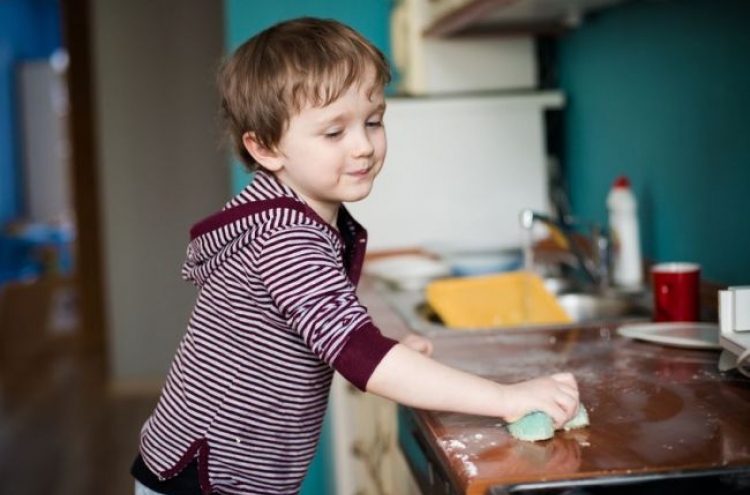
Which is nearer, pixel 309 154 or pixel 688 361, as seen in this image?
pixel 309 154

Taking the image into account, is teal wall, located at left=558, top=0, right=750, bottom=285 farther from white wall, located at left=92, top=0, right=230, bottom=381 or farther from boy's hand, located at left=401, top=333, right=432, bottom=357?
white wall, located at left=92, top=0, right=230, bottom=381

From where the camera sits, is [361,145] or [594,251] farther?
[594,251]

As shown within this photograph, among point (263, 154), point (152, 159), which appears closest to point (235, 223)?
point (263, 154)

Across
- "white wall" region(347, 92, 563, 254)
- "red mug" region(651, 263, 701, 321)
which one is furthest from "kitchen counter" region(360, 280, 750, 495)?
"white wall" region(347, 92, 563, 254)

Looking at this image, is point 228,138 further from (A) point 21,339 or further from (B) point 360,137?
(A) point 21,339

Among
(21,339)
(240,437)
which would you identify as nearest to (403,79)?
(240,437)

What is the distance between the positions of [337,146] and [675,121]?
1.14 meters

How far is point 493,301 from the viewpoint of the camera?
2279 millimetres

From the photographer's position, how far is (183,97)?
5609 mm

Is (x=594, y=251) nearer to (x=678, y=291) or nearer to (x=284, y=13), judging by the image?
(x=678, y=291)

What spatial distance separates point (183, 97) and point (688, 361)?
4.45 meters

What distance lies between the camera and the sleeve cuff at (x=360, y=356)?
1.19 meters

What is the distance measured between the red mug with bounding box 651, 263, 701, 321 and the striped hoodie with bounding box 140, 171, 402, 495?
596mm

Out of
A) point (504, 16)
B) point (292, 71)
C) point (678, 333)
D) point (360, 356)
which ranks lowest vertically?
point (678, 333)
